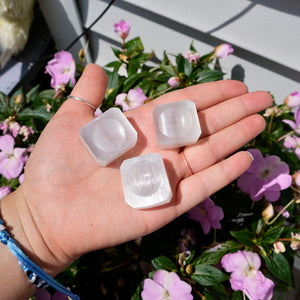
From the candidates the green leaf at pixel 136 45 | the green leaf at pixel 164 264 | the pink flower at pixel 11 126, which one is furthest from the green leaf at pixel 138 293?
the green leaf at pixel 136 45

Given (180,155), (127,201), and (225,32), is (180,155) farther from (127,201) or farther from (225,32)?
(225,32)

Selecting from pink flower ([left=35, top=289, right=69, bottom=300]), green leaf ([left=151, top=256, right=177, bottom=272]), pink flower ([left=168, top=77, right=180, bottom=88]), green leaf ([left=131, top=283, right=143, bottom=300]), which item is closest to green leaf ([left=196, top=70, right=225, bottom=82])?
pink flower ([left=168, top=77, right=180, bottom=88])

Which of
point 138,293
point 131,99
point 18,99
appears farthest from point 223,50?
point 138,293

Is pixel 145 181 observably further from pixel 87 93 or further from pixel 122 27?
pixel 122 27

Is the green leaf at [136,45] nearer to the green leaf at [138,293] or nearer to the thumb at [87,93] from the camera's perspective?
the thumb at [87,93]

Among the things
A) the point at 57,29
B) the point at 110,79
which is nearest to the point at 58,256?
the point at 110,79

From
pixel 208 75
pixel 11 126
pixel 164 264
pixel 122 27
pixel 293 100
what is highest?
pixel 122 27
